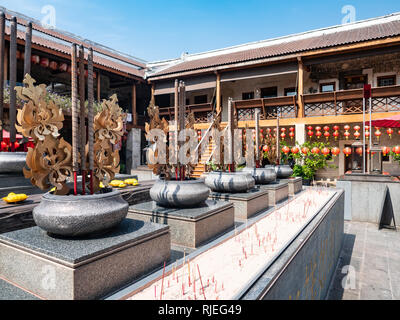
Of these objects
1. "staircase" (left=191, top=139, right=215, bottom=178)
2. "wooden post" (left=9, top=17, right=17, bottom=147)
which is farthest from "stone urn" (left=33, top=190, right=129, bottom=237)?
"staircase" (left=191, top=139, right=215, bottom=178)

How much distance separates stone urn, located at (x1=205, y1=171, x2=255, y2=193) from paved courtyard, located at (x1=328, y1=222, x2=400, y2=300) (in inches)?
99.5

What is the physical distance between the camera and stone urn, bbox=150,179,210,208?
3617 mm

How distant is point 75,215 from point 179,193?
1.62 metres

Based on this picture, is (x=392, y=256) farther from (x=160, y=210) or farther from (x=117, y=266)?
(x=117, y=266)

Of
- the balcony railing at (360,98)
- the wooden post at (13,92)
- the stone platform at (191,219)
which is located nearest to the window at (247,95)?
the balcony railing at (360,98)

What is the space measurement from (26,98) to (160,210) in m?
2.06

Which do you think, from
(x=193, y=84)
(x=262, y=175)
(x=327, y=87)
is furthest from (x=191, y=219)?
(x=327, y=87)

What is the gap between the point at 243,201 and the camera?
4758mm

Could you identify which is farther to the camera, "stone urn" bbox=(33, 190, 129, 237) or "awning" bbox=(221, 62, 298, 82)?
"awning" bbox=(221, 62, 298, 82)

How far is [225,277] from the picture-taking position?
2367 mm

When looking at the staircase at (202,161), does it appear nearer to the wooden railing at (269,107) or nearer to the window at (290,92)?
the wooden railing at (269,107)

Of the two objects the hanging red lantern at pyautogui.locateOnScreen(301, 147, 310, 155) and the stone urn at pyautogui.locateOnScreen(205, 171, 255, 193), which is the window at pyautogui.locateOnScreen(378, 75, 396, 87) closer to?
the hanging red lantern at pyautogui.locateOnScreen(301, 147, 310, 155)

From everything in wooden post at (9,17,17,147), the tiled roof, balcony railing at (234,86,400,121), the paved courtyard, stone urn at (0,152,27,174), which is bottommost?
the paved courtyard

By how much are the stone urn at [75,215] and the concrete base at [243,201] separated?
282cm
